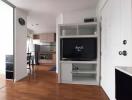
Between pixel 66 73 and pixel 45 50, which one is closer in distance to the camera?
pixel 66 73

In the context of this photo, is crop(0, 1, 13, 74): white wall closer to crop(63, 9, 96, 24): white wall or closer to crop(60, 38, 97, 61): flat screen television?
crop(60, 38, 97, 61): flat screen television

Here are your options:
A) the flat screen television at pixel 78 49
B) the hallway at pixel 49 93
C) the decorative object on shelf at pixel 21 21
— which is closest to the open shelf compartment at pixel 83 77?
the hallway at pixel 49 93

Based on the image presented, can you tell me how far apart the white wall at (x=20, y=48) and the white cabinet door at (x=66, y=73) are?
1.63 meters

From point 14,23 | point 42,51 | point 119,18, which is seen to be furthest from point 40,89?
point 42,51

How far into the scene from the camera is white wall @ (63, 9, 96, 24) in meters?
4.61

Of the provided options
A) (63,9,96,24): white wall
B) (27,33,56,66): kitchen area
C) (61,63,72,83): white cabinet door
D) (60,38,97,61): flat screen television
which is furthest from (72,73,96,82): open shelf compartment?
(27,33,56,66): kitchen area

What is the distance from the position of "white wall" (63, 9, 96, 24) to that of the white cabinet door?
5.97 feet

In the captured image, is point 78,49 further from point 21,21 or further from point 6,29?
point 6,29

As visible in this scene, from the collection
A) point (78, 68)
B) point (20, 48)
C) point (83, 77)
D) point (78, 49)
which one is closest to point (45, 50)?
point (20, 48)

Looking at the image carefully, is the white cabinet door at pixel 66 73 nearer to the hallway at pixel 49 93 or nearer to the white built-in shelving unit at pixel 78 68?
the white built-in shelving unit at pixel 78 68

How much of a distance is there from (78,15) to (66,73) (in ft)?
7.61

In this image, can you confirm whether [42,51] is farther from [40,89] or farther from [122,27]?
[122,27]

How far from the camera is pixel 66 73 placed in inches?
158

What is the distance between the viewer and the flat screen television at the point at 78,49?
154 inches
